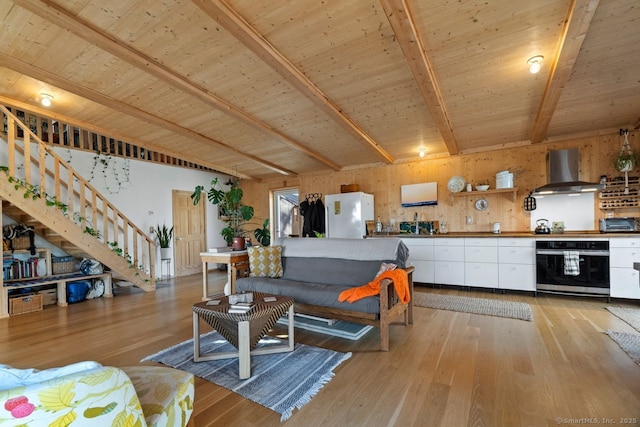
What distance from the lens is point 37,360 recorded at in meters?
2.54

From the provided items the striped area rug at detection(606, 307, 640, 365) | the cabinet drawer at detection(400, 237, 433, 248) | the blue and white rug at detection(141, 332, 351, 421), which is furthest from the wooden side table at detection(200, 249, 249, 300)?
the striped area rug at detection(606, 307, 640, 365)

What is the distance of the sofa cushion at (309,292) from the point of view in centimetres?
267

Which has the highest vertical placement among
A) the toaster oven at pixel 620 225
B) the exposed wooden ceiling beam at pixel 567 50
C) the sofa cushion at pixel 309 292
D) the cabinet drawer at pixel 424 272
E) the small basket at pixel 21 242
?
the exposed wooden ceiling beam at pixel 567 50

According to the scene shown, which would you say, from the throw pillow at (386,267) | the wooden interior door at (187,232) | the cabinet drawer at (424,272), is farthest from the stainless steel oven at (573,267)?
the wooden interior door at (187,232)

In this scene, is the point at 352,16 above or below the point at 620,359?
above

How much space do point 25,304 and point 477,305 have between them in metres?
6.24

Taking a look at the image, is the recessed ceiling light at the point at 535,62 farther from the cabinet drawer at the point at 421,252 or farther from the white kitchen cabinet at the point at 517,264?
the cabinet drawer at the point at 421,252

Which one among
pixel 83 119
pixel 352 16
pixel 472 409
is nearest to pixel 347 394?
pixel 472 409

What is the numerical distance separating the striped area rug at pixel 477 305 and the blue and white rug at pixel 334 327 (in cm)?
128

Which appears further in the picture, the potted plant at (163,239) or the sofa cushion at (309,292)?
the potted plant at (163,239)

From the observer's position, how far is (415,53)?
9.28 ft

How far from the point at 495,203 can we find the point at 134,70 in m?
5.76

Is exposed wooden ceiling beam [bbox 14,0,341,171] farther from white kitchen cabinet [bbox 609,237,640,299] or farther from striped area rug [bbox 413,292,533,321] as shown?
white kitchen cabinet [bbox 609,237,640,299]

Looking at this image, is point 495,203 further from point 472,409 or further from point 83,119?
point 83,119
